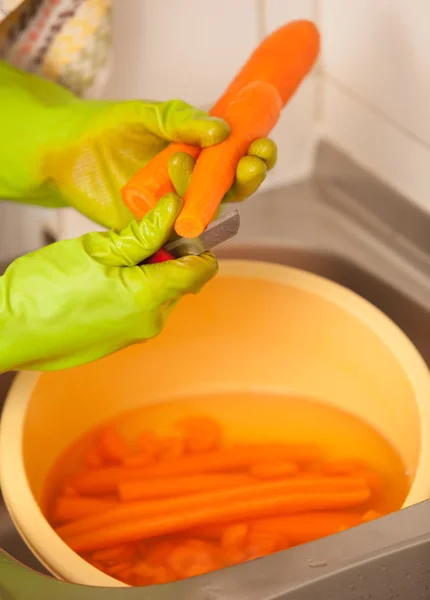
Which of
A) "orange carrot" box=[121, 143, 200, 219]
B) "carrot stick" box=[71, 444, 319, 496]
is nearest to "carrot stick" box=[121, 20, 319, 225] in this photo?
"orange carrot" box=[121, 143, 200, 219]

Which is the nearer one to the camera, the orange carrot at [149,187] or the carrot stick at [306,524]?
the orange carrot at [149,187]

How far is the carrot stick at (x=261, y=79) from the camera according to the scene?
0.63 m

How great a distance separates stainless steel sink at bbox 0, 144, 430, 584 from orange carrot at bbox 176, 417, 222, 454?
0.20m

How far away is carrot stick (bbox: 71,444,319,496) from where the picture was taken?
0.84 meters

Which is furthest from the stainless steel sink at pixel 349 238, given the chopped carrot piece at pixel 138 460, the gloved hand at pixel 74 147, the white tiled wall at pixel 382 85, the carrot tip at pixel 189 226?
the carrot tip at pixel 189 226

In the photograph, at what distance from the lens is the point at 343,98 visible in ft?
3.13

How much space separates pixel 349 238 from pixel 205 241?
1.25 feet

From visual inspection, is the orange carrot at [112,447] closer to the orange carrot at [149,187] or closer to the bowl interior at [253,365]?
the bowl interior at [253,365]

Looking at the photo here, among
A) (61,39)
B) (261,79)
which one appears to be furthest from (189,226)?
(61,39)

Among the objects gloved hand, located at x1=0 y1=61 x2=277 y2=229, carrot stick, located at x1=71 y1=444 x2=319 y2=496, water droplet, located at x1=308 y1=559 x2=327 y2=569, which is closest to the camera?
water droplet, located at x1=308 y1=559 x2=327 y2=569

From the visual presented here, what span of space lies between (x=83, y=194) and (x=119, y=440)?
0.98 ft

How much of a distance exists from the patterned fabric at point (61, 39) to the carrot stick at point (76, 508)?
1.37 feet

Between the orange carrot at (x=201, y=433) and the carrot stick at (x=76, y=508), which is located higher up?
the orange carrot at (x=201, y=433)

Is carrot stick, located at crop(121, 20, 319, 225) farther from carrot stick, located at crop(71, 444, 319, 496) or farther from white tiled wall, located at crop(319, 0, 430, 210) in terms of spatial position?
carrot stick, located at crop(71, 444, 319, 496)
